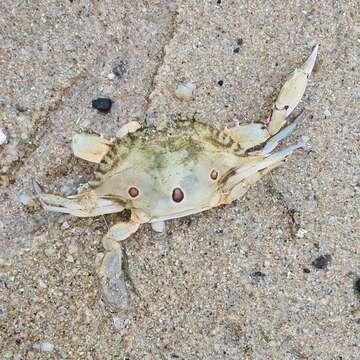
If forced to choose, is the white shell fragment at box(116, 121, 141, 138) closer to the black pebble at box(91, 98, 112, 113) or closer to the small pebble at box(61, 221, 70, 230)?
the black pebble at box(91, 98, 112, 113)

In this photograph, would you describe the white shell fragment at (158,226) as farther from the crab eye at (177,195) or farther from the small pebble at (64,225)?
the small pebble at (64,225)

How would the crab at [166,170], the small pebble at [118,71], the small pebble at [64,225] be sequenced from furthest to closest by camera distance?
1. the small pebble at [118,71]
2. the small pebble at [64,225]
3. the crab at [166,170]

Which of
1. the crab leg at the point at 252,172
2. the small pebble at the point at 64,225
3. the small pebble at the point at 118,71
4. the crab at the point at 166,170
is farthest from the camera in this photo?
the small pebble at the point at 118,71

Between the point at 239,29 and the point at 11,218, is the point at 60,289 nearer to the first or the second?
the point at 11,218

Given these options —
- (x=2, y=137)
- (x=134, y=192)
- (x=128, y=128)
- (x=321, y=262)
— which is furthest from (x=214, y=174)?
(x=2, y=137)

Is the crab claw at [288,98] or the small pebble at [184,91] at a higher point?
the crab claw at [288,98]

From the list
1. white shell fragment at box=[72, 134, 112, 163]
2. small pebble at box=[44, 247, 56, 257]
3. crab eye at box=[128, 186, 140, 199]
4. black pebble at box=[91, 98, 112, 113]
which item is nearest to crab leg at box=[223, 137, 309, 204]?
crab eye at box=[128, 186, 140, 199]

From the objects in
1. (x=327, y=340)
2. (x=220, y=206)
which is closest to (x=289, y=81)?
(x=220, y=206)

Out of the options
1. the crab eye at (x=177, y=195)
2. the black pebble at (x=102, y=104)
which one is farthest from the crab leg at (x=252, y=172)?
the black pebble at (x=102, y=104)

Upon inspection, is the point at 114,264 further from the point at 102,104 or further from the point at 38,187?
the point at 102,104

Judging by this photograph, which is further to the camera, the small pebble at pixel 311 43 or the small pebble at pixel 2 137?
A: the small pebble at pixel 311 43
